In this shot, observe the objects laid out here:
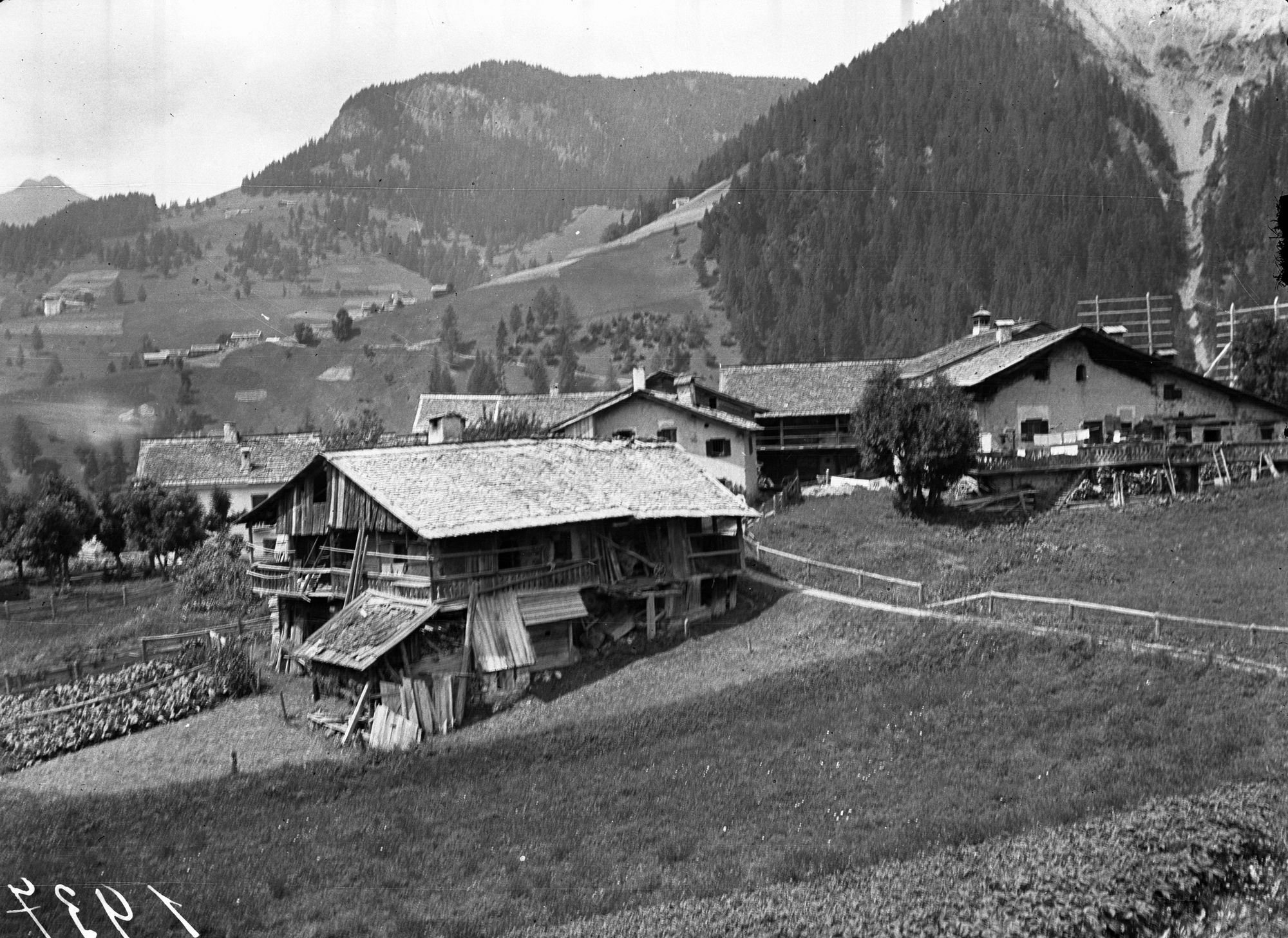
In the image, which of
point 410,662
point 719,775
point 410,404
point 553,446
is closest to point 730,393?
point 553,446

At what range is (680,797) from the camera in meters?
24.4

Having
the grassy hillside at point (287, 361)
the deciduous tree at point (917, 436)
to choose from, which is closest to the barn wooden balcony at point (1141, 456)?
the deciduous tree at point (917, 436)

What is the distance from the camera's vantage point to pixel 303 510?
38625 mm

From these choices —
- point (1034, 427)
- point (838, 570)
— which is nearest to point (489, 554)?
point (838, 570)

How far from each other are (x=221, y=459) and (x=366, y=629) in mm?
51860

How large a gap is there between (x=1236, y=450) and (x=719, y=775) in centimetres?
3254

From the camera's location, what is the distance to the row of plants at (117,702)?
32156 mm

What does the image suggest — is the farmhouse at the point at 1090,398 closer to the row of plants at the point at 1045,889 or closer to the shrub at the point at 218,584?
the shrub at the point at 218,584

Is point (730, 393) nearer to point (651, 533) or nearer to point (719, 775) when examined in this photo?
point (651, 533)

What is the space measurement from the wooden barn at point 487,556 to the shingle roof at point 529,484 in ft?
0.22

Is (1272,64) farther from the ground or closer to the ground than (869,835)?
farther from the ground

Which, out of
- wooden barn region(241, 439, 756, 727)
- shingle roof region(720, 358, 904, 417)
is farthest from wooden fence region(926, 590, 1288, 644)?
shingle roof region(720, 358, 904, 417)

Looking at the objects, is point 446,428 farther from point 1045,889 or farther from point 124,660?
point 1045,889

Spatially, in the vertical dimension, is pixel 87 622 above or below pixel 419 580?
below
